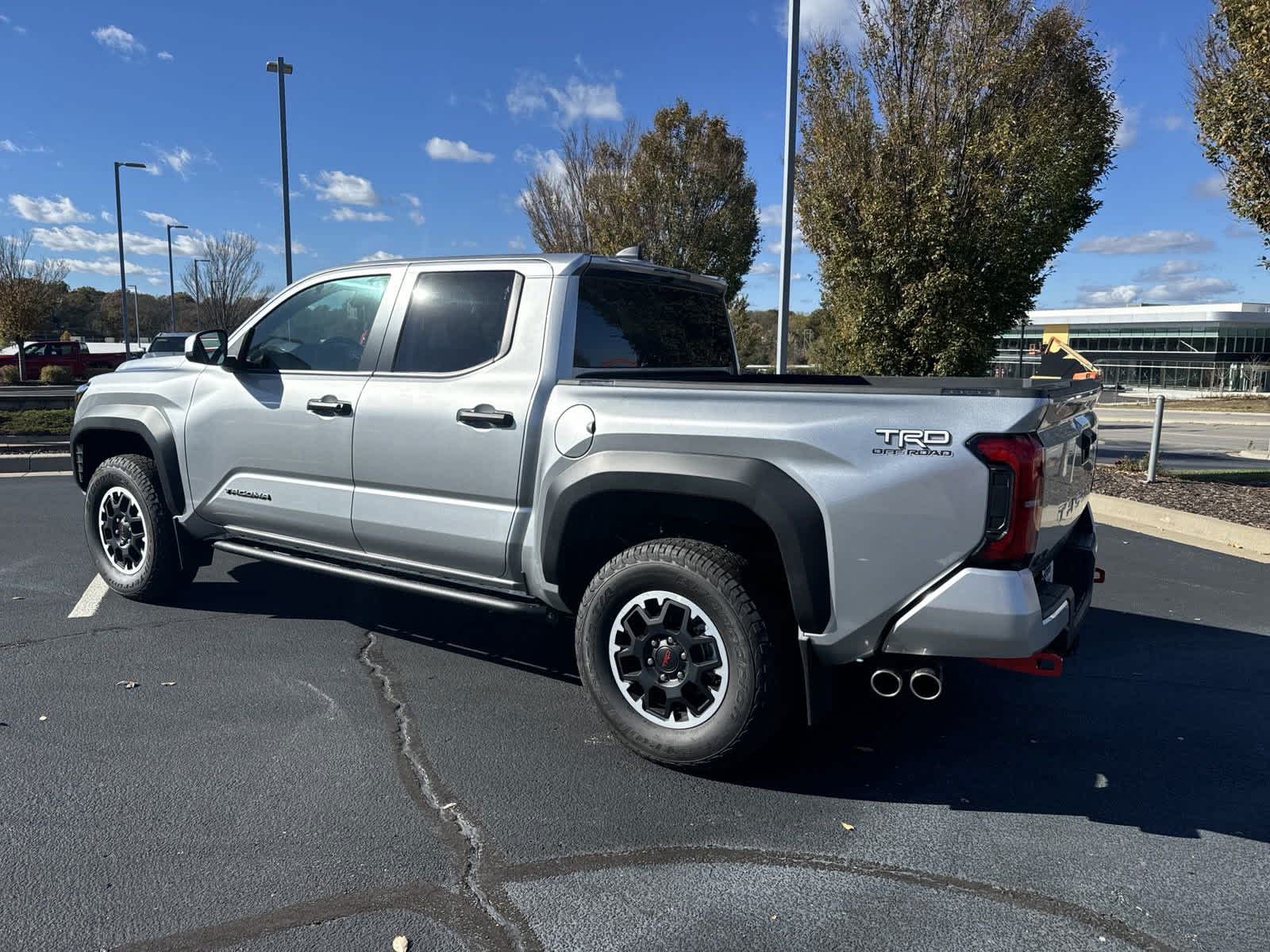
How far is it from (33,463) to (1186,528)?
12.8 m

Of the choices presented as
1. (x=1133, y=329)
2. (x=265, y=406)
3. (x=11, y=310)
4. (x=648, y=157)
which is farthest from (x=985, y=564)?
(x=1133, y=329)

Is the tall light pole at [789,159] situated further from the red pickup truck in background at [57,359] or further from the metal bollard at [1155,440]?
the red pickup truck in background at [57,359]

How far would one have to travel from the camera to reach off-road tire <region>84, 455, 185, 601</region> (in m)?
5.29

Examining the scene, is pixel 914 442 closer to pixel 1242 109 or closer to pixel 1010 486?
pixel 1010 486

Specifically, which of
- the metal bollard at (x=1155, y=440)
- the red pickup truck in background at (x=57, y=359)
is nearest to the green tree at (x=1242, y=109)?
the metal bollard at (x=1155, y=440)

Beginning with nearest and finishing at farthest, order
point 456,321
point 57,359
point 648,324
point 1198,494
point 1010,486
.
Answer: point 1010,486, point 456,321, point 648,324, point 1198,494, point 57,359

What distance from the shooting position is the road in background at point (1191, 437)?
49.6ft

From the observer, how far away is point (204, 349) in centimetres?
511

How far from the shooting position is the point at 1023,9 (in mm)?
11773

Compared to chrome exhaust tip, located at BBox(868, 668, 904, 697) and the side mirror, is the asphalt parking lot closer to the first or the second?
chrome exhaust tip, located at BBox(868, 668, 904, 697)

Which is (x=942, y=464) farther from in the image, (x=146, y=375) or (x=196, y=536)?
(x=146, y=375)

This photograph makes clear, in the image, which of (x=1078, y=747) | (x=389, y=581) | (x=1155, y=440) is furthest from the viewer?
(x=1155, y=440)

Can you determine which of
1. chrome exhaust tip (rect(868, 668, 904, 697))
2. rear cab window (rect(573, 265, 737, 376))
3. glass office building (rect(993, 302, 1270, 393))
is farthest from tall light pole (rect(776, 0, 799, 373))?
glass office building (rect(993, 302, 1270, 393))

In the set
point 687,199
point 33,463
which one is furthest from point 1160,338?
point 33,463
